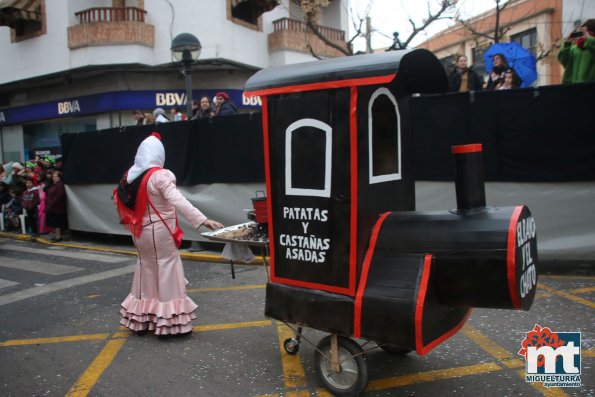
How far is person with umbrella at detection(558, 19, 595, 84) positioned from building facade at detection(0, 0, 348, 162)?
450 inches

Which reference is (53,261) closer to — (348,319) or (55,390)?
(55,390)

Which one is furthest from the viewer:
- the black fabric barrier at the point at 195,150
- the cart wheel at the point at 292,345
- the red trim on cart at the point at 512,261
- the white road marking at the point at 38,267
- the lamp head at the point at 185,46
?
the lamp head at the point at 185,46

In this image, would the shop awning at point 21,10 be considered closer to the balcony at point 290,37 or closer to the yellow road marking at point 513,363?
the balcony at point 290,37

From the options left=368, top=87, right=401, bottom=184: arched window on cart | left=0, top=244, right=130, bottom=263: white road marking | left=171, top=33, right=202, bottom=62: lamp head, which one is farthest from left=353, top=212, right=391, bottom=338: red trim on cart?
left=171, top=33, right=202, bottom=62: lamp head

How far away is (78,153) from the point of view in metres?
10.3

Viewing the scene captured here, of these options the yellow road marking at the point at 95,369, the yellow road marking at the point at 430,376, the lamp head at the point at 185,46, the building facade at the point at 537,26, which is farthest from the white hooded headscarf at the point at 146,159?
the building facade at the point at 537,26

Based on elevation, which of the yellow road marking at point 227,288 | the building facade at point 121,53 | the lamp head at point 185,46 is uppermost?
the building facade at point 121,53

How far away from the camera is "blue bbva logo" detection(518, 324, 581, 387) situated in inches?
140

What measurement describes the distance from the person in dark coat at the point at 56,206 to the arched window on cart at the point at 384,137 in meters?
8.75

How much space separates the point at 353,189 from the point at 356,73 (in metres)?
0.69

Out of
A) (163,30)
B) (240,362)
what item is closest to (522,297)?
(240,362)

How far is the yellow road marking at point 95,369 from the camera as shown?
379 centimetres

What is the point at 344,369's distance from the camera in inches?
138

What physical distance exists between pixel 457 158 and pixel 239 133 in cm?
525
